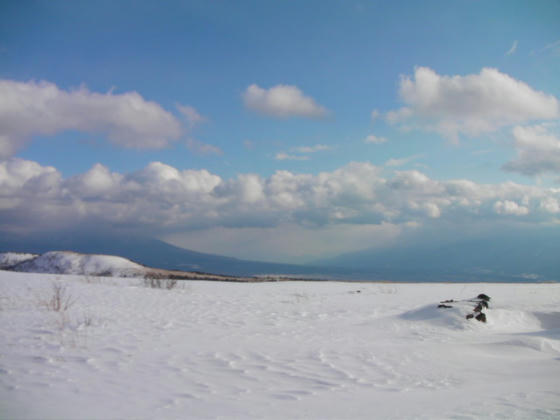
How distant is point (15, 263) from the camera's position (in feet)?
144

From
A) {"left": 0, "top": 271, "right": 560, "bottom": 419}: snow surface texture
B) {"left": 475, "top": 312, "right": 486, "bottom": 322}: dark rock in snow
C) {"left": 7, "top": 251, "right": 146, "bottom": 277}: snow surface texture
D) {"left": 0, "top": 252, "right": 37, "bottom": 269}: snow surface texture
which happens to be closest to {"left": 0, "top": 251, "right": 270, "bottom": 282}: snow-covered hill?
{"left": 7, "top": 251, "right": 146, "bottom": 277}: snow surface texture

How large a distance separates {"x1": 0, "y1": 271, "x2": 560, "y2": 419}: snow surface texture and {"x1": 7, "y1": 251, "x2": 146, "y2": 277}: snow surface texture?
3008 centimetres

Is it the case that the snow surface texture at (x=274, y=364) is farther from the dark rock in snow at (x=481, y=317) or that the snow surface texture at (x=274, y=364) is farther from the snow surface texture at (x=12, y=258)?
the snow surface texture at (x=12, y=258)

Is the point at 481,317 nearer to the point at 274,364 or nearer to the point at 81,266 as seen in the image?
the point at 274,364

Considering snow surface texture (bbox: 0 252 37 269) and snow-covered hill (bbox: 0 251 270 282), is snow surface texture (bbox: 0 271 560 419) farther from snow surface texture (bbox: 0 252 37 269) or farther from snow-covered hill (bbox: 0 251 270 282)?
snow surface texture (bbox: 0 252 37 269)

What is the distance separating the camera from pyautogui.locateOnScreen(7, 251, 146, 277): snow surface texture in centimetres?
3728

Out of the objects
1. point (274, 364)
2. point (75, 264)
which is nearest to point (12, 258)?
point (75, 264)

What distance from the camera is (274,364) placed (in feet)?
17.0

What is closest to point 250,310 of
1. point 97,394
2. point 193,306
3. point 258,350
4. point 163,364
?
point 193,306

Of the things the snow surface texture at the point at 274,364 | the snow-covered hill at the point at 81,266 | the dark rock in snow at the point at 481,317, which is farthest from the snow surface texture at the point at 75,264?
the dark rock in snow at the point at 481,317

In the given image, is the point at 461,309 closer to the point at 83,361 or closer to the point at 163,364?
the point at 163,364

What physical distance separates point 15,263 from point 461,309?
2005 inches

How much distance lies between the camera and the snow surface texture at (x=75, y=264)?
37.3 meters

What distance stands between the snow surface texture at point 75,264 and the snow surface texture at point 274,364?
30080mm
